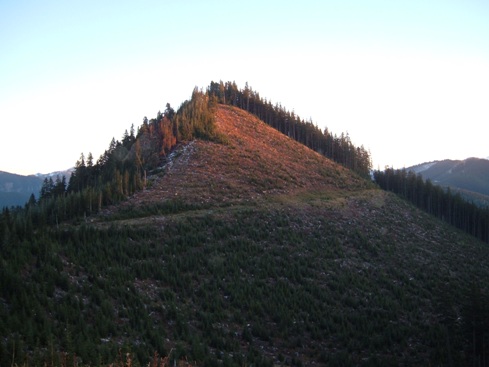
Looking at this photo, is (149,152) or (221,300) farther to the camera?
(149,152)

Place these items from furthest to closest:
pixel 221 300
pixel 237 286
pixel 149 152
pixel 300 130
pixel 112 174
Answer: pixel 300 130
pixel 149 152
pixel 112 174
pixel 237 286
pixel 221 300

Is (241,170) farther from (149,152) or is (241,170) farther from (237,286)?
(237,286)

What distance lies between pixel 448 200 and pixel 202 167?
65.0 metres

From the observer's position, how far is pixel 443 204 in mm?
94812

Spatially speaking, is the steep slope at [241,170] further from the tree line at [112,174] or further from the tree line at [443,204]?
the tree line at [443,204]

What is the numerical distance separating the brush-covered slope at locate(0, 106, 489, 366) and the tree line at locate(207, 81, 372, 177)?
51.9 m

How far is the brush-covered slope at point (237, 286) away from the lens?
1845 cm

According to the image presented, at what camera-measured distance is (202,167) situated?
62125mm

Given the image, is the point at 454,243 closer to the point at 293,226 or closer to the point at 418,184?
the point at 293,226

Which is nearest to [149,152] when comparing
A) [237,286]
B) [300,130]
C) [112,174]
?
[112,174]

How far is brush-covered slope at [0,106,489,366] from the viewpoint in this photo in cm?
1845

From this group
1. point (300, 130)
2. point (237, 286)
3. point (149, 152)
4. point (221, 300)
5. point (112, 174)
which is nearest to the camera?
point (221, 300)

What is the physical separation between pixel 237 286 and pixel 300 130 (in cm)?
8559

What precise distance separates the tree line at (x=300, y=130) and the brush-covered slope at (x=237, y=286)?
51.9m
